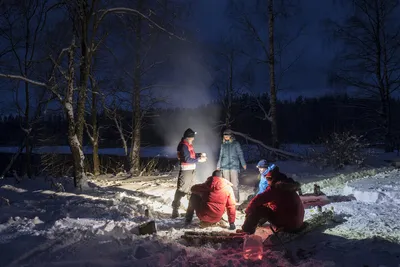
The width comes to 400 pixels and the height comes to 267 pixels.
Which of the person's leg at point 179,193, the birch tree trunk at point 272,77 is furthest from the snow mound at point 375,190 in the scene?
the birch tree trunk at point 272,77

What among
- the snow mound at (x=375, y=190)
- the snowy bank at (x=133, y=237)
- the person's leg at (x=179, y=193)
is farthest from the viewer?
the snow mound at (x=375, y=190)

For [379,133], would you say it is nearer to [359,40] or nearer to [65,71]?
[359,40]

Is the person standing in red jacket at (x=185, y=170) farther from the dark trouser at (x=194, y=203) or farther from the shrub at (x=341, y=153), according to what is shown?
the shrub at (x=341, y=153)

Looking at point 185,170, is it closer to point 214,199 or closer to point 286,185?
point 214,199

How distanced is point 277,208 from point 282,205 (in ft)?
0.31

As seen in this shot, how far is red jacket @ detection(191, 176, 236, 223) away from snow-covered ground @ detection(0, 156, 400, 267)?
0.39 m

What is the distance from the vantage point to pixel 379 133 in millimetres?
21266

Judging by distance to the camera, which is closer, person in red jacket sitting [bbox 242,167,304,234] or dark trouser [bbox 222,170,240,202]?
person in red jacket sitting [bbox 242,167,304,234]

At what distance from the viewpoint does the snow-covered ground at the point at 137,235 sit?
4.38m

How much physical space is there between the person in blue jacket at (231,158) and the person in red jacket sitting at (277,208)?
316 cm

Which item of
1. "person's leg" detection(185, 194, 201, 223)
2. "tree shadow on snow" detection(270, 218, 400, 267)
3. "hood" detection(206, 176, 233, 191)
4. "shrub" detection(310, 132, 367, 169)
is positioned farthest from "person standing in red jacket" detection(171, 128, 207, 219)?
"shrub" detection(310, 132, 367, 169)

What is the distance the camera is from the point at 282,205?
5.43m

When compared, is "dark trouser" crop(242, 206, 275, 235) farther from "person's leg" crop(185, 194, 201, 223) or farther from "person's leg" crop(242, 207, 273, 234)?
"person's leg" crop(185, 194, 201, 223)

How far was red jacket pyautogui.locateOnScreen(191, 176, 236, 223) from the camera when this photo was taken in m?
6.27
